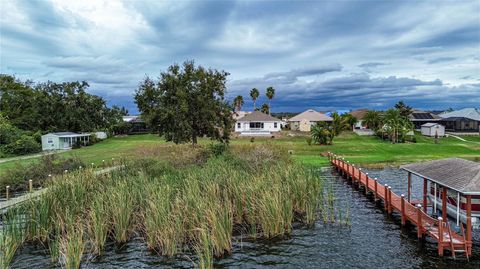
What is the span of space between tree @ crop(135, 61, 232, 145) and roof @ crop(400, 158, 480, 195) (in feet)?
78.7

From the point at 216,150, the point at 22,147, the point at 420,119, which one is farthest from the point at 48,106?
the point at 420,119

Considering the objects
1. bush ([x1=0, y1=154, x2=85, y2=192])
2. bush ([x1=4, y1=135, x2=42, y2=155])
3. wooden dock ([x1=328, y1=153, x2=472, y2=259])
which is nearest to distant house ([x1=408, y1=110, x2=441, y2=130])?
wooden dock ([x1=328, y1=153, x2=472, y2=259])

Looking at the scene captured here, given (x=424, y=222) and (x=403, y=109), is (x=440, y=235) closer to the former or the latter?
(x=424, y=222)

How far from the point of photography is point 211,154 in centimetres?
3569

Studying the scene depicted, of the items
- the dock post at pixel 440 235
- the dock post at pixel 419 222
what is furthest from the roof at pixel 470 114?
the dock post at pixel 440 235

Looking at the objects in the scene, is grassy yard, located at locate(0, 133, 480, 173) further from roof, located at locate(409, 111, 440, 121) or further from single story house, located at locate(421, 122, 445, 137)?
roof, located at locate(409, 111, 440, 121)

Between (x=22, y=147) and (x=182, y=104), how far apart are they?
2949cm

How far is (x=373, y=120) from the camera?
75375mm

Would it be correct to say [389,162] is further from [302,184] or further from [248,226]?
[248,226]

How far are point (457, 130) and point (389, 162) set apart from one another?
50757 mm

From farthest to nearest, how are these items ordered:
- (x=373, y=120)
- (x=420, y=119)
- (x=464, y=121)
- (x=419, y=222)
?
(x=420, y=119) → (x=464, y=121) → (x=373, y=120) → (x=419, y=222)

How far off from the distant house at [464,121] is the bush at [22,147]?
267 feet

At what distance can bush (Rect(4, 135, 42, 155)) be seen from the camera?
52.0 m

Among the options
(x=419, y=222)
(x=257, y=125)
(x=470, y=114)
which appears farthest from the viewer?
(x=470, y=114)
